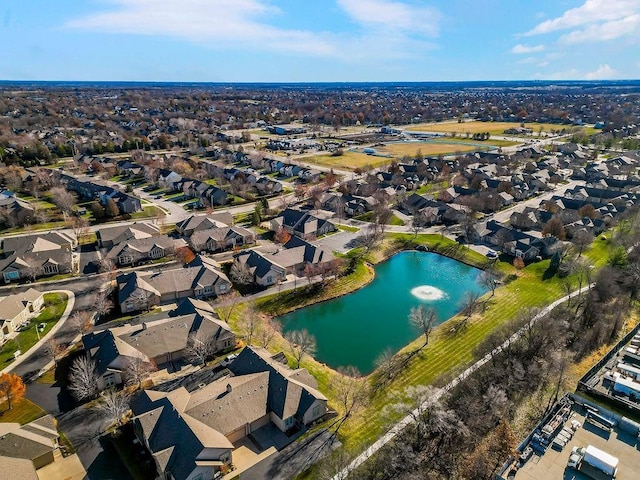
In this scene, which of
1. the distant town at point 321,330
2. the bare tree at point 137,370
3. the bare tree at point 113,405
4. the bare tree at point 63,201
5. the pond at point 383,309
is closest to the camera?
the distant town at point 321,330

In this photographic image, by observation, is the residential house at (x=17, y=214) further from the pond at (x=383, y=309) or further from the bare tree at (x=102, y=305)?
the pond at (x=383, y=309)

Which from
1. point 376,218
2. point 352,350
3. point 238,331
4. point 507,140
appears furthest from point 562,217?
point 507,140

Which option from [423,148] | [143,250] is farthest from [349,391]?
A: [423,148]

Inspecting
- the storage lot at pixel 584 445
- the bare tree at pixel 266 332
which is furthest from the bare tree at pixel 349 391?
the storage lot at pixel 584 445

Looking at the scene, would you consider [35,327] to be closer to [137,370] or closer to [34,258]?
[34,258]

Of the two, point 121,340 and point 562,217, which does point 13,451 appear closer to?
point 121,340

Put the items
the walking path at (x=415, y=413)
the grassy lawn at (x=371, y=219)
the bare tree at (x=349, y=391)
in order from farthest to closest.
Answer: the grassy lawn at (x=371, y=219)
the bare tree at (x=349, y=391)
the walking path at (x=415, y=413)

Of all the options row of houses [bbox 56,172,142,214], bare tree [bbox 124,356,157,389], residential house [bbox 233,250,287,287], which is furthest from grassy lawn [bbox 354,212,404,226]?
bare tree [bbox 124,356,157,389]
